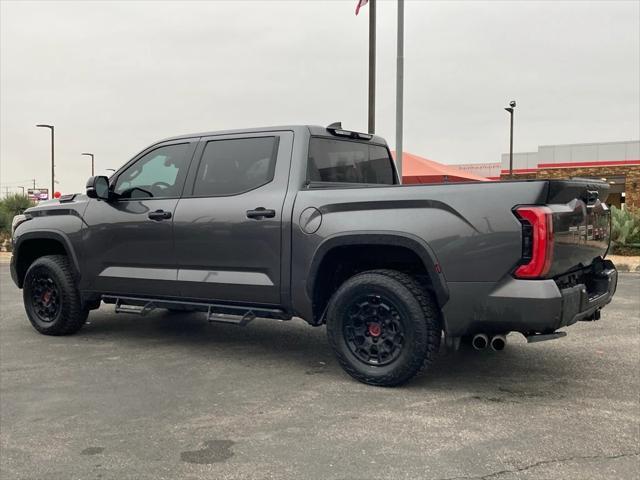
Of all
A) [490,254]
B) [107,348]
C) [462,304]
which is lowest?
[107,348]

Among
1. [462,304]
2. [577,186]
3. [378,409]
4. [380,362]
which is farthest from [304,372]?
[577,186]

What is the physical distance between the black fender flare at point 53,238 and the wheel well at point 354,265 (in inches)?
106

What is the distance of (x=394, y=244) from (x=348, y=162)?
1.50 meters

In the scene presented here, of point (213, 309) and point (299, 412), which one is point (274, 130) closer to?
point (213, 309)

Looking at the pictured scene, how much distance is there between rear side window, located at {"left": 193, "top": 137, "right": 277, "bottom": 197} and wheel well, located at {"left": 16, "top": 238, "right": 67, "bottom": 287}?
6.71 ft

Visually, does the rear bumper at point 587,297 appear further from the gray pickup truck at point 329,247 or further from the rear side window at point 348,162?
the rear side window at point 348,162

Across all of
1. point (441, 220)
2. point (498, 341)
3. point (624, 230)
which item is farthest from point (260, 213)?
point (624, 230)

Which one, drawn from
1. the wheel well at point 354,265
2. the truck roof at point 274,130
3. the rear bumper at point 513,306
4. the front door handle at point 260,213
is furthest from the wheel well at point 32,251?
the rear bumper at point 513,306

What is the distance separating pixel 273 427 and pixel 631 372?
9.96 ft

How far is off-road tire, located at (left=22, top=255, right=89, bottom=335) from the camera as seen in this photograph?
254 inches

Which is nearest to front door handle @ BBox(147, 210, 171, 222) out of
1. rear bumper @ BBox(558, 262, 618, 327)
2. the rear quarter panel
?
the rear quarter panel

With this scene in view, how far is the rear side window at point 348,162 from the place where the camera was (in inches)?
215

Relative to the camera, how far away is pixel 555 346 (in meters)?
6.17

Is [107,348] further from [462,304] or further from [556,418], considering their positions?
[556,418]
